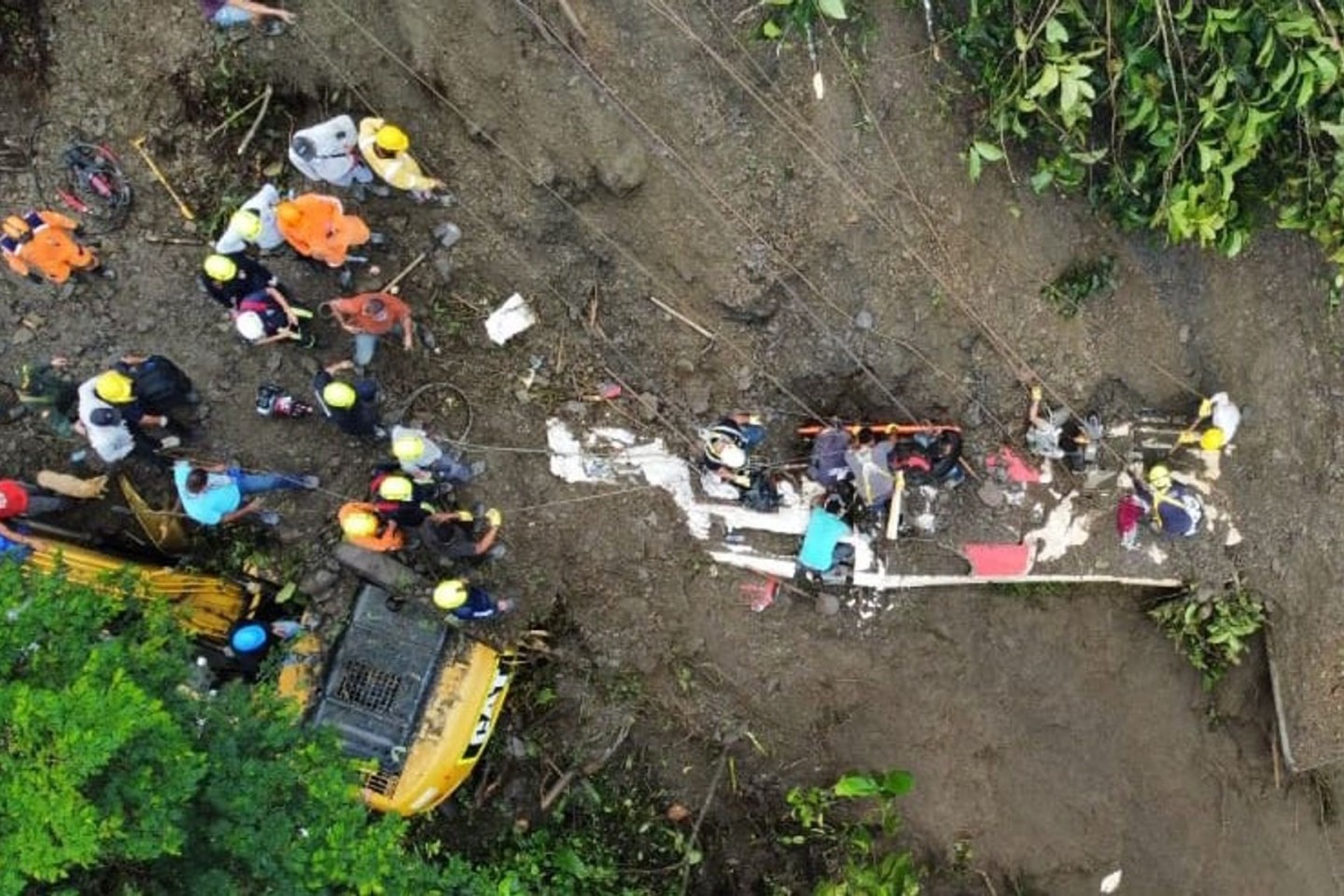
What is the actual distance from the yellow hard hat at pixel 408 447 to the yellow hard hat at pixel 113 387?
6.34ft

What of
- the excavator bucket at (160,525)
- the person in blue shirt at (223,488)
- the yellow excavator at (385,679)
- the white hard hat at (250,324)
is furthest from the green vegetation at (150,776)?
the white hard hat at (250,324)

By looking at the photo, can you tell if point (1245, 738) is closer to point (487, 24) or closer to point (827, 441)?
point (827, 441)

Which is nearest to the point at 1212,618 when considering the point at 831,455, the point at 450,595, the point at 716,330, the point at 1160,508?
the point at 1160,508

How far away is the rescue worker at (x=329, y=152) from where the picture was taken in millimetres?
7512

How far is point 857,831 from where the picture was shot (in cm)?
825

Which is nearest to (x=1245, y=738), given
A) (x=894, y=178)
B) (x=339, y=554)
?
(x=894, y=178)

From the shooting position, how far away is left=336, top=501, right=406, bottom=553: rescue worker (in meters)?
7.11

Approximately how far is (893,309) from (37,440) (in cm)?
711

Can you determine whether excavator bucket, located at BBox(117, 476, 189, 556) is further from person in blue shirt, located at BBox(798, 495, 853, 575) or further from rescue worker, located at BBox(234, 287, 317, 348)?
person in blue shirt, located at BBox(798, 495, 853, 575)

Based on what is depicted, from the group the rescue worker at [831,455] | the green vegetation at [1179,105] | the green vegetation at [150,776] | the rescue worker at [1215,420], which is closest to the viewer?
the green vegetation at [150,776]

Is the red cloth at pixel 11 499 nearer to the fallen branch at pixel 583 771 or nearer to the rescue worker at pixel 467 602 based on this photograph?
the rescue worker at pixel 467 602

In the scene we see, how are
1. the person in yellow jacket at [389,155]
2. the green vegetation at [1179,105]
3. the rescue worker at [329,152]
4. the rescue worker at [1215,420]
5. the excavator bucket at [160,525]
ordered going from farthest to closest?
the rescue worker at [1215,420]
the excavator bucket at [160,525]
the rescue worker at [329,152]
the person in yellow jacket at [389,155]
the green vegetation at [1179,105]

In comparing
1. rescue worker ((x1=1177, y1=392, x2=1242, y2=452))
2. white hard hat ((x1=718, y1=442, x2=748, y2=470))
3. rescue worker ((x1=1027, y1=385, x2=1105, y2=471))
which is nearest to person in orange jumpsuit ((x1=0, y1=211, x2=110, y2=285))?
white hard hat ((x1=718, y1=442, x2=748, y2=470))

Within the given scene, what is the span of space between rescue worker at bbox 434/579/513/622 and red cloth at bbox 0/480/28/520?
3127 millimetres
